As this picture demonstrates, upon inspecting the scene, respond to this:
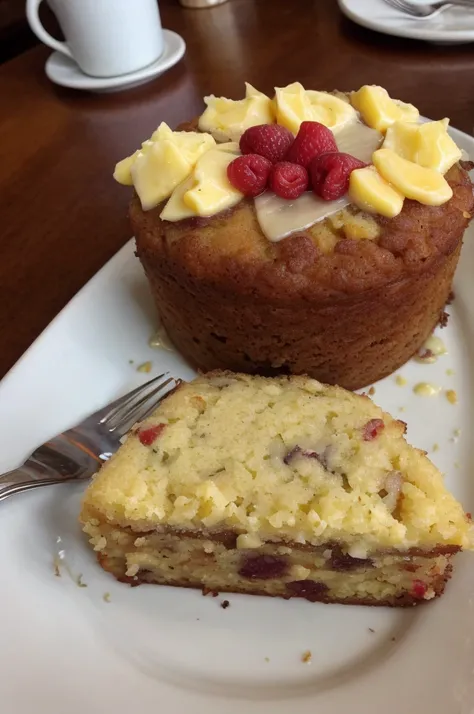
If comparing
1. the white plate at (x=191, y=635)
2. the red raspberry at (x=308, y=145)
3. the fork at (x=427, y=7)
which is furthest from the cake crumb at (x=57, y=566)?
the fork at (x=427, y=7)

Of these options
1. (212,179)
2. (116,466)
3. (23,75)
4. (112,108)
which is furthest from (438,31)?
(116,466)

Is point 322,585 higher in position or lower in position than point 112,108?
lower

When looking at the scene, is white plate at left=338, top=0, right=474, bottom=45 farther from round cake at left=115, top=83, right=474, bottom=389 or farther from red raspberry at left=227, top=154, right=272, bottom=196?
red raspberry at left=227, top=154, right=272, bottom=196

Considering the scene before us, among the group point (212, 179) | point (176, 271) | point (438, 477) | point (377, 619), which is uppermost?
point (212, 179)

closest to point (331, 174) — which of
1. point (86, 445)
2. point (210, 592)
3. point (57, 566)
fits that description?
point (86, 445)

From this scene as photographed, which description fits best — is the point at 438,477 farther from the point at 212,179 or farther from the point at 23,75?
Answer: the point at 23,75

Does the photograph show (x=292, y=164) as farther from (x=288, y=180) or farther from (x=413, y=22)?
(x=413, y=22)
